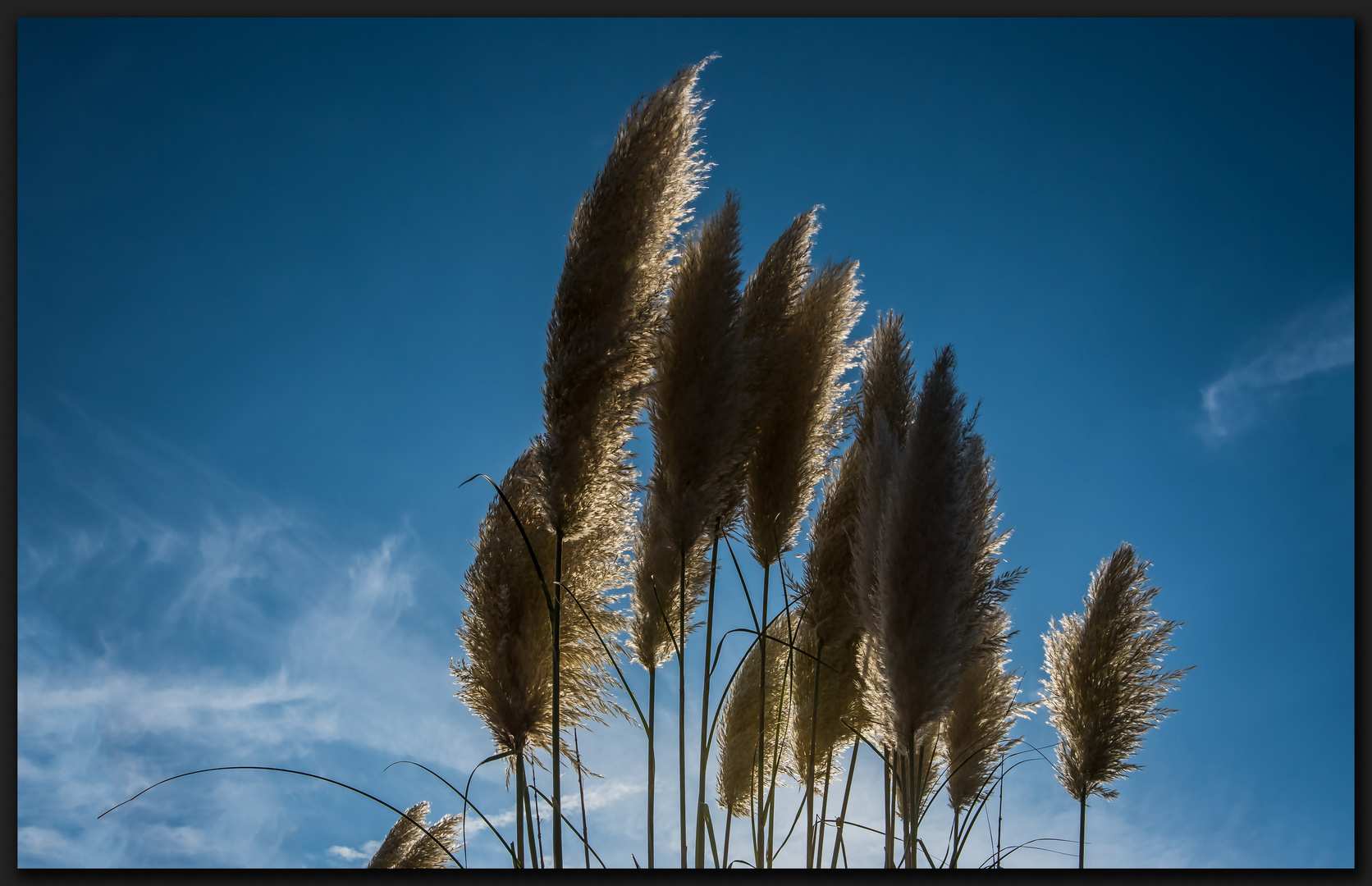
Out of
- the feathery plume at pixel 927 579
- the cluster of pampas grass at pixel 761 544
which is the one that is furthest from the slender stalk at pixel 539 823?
the feathery plume at pixel 927 579

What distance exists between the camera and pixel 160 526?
6.40 feet

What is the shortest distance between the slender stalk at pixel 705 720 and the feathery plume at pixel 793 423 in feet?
0.47

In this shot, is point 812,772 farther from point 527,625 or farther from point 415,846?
point 415,846

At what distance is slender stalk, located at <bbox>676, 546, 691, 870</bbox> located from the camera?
1771 millimetres

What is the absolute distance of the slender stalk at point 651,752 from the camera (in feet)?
5.68

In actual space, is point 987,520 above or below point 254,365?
below

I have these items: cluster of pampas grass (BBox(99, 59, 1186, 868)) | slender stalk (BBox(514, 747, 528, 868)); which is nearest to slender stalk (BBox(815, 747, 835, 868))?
cluster of pampas grass (BBox(99, 59, 1186, 868))

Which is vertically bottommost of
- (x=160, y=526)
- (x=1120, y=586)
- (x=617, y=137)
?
(x=1120, y=586)

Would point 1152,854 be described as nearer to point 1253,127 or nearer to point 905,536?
point 905,536

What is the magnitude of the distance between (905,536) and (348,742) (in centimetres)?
141

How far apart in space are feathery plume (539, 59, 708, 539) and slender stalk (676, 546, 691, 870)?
28cm

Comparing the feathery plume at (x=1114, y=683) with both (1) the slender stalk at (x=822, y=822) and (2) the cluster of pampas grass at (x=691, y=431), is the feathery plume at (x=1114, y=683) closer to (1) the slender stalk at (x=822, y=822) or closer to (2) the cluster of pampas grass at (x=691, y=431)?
(1) the slender stalk at (x=822, y=822)

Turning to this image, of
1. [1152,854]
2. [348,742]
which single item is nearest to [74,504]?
[348,742]

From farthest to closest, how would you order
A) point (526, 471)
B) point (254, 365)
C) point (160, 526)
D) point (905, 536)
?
point (254, 365) → point (160, 526) → point (526, 471) → point (905, 536)
